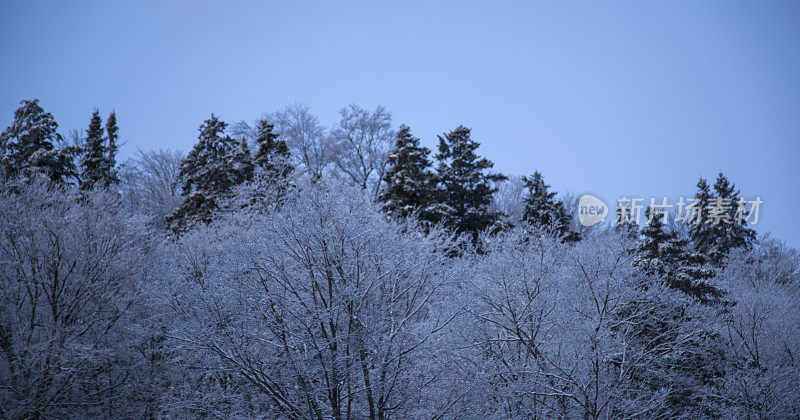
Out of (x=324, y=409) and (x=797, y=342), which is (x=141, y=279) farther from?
(x=797, y=342)

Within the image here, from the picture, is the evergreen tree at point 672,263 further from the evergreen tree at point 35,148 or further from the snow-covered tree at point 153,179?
the snow-covered tree at point 153,179

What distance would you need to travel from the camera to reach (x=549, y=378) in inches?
543

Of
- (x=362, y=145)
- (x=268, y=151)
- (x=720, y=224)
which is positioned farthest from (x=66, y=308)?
(x=720, y=224)

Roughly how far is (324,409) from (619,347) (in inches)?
361

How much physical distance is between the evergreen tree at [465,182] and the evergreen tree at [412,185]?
3.56 ft

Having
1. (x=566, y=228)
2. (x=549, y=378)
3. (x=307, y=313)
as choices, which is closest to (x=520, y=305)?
(x=549, y=378)

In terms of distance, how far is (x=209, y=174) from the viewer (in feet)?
86.4

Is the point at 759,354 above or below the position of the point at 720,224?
below

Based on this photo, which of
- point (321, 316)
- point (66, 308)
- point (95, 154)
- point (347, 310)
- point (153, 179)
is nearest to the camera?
point (321, 316)

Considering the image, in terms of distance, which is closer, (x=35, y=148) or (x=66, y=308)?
(x=66, y=308)

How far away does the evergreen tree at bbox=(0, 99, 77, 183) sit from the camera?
2428 centimetres

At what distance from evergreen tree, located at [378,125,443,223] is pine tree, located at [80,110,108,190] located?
1597cm

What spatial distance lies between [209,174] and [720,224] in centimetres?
3178

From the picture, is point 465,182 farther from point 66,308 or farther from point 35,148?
point 35,148
